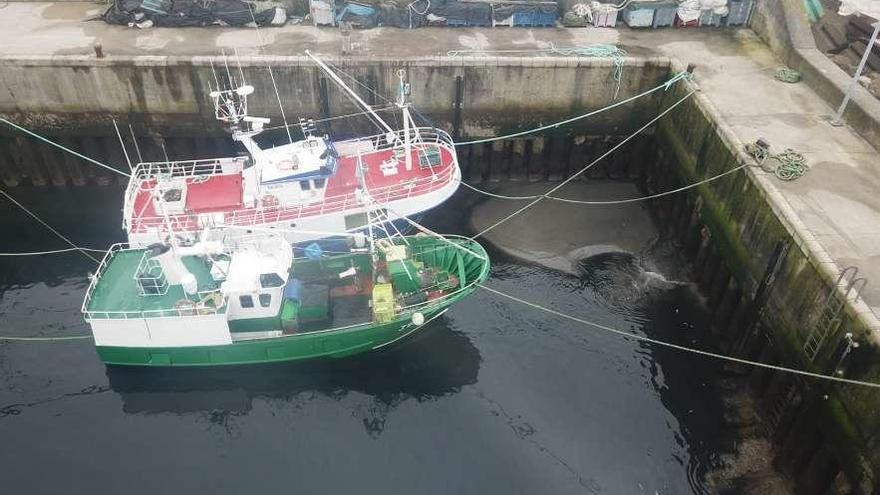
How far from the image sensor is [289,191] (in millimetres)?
16297

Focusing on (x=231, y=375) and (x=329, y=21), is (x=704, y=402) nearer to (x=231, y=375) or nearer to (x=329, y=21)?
(x=231, y=375)

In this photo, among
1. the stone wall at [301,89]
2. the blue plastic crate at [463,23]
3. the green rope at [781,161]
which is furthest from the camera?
the blue plastic crate at [463,23]

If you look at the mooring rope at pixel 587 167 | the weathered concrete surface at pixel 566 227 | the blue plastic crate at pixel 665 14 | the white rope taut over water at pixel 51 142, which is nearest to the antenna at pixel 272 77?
the white rope taut over water at pixel 51 142

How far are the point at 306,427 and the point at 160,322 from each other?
13.4ft

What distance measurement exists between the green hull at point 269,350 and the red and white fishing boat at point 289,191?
Answer: 2.78 meters

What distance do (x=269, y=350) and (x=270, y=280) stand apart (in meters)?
1.69

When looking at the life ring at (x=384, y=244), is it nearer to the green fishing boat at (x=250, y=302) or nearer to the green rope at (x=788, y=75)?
the green fishing boat at (x=250, y=302)

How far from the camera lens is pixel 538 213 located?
65.1 feet

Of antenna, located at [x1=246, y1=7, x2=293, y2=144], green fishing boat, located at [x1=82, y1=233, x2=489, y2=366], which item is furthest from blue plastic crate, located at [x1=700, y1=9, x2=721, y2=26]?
antenna, located at [x1=246, y1=7, x2=293, y2=144]

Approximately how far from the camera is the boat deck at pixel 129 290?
14359mm

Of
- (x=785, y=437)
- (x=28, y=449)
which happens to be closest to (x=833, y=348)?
(x=785, y=437)

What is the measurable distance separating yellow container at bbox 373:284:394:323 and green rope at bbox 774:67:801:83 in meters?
13.8

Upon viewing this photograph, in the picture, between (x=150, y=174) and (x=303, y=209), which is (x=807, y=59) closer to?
(x=303, y=209)

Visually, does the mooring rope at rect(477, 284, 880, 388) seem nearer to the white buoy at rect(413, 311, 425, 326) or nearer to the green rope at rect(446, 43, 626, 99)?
the white buoy at rect(413, 311, 425, 326)
